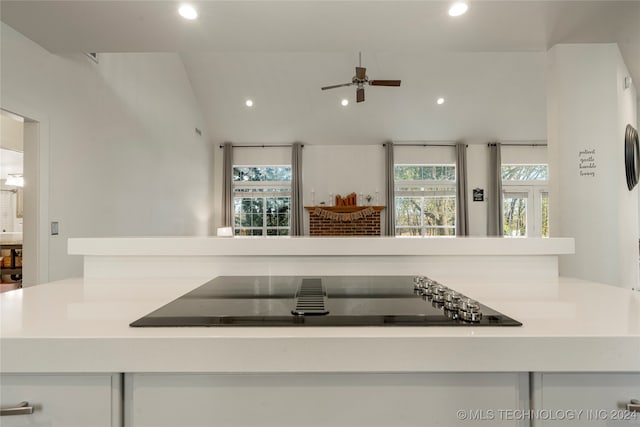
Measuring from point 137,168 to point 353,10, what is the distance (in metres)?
3.18

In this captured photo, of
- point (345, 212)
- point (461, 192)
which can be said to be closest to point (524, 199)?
point (461, 192)

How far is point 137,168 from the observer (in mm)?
4059

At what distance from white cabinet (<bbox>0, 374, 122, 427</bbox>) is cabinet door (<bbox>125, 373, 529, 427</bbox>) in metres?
0.03

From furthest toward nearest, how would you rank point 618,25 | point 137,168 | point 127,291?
point 137,168 → point 618,25 → point 127,291

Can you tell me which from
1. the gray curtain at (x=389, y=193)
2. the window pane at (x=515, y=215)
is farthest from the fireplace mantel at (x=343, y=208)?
the window pane at (x=515, y=215)

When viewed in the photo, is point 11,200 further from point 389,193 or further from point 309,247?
point 309,247

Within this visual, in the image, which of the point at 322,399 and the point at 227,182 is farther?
the point at 227,182

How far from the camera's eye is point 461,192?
7199 mm

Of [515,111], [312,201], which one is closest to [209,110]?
[312,201]

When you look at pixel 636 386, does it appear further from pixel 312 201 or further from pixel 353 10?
pixel 312 201

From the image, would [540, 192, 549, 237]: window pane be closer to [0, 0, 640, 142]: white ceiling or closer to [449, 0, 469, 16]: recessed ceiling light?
[0, 0, 640, 142]: white ceiling

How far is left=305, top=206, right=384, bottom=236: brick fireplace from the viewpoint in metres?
7.03

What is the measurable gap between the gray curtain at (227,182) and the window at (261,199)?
139 millimetres

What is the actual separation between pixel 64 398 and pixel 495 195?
25.7ft
